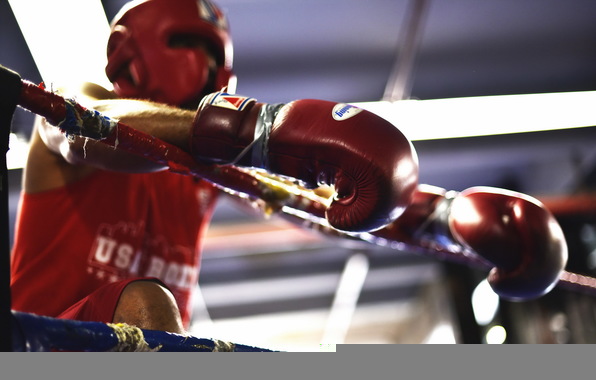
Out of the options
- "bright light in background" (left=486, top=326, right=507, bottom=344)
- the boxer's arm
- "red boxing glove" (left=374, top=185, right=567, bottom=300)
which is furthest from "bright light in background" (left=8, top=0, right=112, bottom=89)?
"bright light in background" (left=486, top=326, right=507, bottom=344)

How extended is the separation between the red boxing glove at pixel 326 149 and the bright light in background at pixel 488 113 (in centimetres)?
246

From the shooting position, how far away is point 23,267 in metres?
1.34

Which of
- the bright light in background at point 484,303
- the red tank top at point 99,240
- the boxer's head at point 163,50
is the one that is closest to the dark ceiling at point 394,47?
Answer: the boxer's head at point 163,50

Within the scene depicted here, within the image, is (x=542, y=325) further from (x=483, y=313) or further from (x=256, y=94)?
(x=256, y=94)

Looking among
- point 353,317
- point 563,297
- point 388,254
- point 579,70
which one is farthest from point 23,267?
point 353,317

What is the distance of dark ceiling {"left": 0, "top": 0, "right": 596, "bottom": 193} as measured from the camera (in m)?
3.19

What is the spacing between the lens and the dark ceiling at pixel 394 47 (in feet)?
10.5

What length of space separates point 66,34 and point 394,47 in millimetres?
1779

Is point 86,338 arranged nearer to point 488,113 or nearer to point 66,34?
point 66,34

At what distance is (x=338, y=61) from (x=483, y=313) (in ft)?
10.3

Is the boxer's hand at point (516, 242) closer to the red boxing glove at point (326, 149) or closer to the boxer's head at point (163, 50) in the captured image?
the red boxing glove at point (326, 149)

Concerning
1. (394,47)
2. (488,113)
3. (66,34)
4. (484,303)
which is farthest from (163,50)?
(484,303)

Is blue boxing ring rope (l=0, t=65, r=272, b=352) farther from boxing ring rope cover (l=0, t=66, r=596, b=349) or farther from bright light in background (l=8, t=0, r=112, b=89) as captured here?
bright light in background (l=8, t=0, r=112, b=89)

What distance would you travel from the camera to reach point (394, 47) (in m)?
3.49
